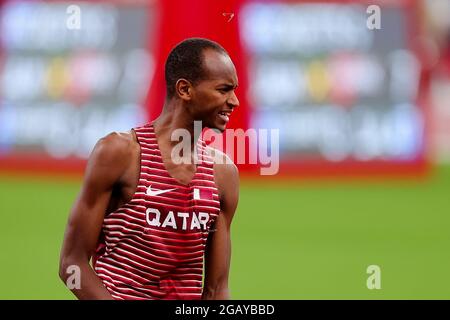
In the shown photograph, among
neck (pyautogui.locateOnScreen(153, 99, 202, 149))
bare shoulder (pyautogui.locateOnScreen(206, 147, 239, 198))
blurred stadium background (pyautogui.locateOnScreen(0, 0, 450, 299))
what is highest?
blurred stadium background (pyautogui.locateOnScreen(0, 0, 450, 299))

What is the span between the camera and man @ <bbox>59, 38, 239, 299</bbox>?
186 inches

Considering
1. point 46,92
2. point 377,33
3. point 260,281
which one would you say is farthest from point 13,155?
point 260,281

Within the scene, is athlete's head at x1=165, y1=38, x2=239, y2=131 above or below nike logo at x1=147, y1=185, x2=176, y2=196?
above

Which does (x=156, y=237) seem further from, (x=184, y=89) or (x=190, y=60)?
(x=190, y=60)

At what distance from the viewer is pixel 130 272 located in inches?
190

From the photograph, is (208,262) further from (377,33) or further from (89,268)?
(377,33)

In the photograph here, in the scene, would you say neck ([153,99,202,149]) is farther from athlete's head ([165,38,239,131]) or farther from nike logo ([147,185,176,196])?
nike logo ([147,185,176,196])

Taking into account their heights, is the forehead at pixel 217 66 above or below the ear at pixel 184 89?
above

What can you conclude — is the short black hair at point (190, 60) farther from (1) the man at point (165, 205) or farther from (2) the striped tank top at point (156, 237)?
(2) the striped tank top at point (156, 237)

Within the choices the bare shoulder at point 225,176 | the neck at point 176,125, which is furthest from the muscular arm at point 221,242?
the neck at point 176,125

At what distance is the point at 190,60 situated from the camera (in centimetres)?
492

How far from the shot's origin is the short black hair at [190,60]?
4898mm

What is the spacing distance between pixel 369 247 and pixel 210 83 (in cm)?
699

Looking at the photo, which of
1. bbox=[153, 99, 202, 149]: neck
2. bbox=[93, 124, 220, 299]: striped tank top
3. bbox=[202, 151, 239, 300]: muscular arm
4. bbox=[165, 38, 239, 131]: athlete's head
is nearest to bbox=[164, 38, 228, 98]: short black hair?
bbox=[165, 38, 239, 131]: athlete's head
